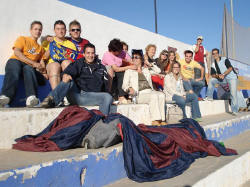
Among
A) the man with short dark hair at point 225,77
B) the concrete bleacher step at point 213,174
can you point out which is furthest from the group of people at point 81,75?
the man with short dark hair at point 225,77

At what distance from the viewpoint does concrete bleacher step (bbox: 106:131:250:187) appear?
2.24 metres

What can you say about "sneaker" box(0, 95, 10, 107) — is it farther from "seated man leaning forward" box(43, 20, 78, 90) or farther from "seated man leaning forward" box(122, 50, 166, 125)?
"seated man leaning forward" box(122, 50, 166, 125)

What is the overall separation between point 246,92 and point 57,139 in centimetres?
1024

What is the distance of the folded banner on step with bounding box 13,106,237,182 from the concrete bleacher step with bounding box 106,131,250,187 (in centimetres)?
9

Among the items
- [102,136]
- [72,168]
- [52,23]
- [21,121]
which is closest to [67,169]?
[72,168]

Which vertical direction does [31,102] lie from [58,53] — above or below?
below

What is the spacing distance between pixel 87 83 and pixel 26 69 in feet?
2.84

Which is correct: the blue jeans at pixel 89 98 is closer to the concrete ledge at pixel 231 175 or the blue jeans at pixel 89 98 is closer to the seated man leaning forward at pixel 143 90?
the seated man leaning forward at pixel 143 90

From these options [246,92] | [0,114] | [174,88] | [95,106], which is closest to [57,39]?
[95,106]

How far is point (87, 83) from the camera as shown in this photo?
149 inches

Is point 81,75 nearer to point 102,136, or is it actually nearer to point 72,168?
point 102,136

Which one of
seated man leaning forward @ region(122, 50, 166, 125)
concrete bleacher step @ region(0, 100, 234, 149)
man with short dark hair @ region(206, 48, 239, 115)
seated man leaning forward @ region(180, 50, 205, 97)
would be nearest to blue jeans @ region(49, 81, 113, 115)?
concrete bleacher step @ region(0, 100, 234, 149)

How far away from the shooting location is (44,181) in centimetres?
176

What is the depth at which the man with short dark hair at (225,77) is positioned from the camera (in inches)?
274
